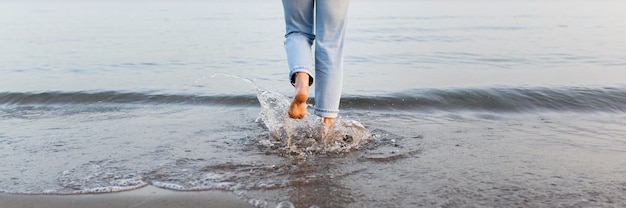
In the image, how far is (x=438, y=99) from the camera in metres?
5.66

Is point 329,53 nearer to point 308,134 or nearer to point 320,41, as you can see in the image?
point 320,41

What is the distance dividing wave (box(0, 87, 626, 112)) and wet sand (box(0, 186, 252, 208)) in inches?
110

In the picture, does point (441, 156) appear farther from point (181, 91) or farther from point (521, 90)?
point (181, 91)

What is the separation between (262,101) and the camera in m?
4.37

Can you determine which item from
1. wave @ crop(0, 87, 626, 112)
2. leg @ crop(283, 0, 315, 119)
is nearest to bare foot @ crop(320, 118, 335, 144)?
leg @ crop(283, 0, 315, 119)

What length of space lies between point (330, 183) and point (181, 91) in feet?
12.1

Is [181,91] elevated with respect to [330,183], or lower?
elevated

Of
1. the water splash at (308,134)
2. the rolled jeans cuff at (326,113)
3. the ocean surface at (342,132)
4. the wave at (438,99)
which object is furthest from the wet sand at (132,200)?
the wave at (438,99)

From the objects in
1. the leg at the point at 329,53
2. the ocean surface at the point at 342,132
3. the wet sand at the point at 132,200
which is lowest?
the wet sand at the point at 132,200

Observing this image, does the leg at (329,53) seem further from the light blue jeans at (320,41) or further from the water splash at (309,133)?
the water splash at (309,133)

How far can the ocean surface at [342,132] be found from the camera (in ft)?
9.46

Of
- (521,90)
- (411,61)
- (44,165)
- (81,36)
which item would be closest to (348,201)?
(44,165)

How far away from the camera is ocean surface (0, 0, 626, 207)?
113 inches

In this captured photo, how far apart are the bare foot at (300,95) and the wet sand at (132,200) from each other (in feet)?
2.42
